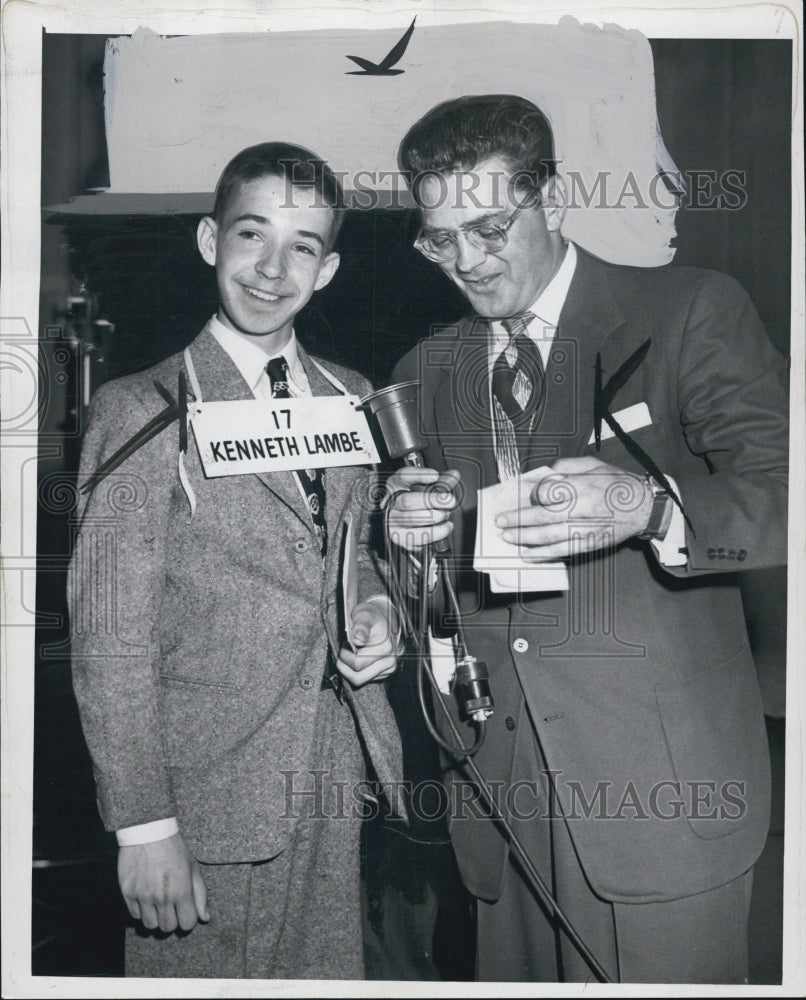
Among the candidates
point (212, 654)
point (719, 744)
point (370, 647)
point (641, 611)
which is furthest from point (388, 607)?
point (719, 744)

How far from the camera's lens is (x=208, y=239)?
2049 millimetres

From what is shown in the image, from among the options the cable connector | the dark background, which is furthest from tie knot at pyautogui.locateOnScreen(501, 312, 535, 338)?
the cable connector

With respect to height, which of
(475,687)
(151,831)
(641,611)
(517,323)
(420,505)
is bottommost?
(151,831)

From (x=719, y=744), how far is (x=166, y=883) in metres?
1.20

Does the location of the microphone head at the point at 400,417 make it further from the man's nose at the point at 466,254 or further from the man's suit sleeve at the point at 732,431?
the man's suit sleeve at the point at 732,431

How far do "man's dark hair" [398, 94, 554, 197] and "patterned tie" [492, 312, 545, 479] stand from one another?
0.33 meters

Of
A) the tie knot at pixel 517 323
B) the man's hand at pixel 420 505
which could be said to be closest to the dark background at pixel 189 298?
the tie knot at pixel 517 323

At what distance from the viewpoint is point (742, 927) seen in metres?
2.03

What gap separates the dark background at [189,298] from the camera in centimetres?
205

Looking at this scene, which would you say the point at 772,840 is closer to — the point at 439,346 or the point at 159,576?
the point at 439,346

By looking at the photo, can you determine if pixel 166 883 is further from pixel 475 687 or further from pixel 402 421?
pixel 402 421

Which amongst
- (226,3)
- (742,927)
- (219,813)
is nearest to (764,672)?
(742,927)

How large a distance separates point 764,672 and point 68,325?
1691 mm

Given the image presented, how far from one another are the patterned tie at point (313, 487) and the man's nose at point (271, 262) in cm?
20
